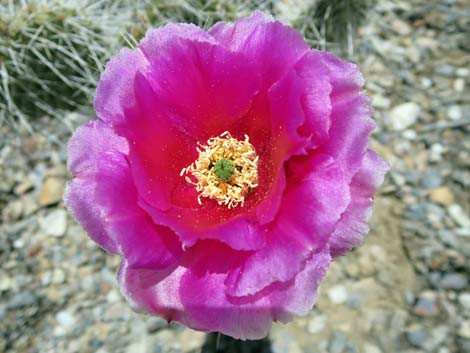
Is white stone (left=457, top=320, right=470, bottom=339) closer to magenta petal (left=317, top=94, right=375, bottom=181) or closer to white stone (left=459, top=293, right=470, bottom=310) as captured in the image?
white stone (left=459, top=293, right=470, bottom=310)

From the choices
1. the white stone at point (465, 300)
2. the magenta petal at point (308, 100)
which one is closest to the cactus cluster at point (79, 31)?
the magenta petal at point (308, 100)

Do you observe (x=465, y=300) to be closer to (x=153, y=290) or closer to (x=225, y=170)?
(x=225, y=170)

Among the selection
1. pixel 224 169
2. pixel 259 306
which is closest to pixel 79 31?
pixel 224 169

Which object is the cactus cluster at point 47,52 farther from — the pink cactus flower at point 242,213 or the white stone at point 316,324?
the white stone at point 316,324

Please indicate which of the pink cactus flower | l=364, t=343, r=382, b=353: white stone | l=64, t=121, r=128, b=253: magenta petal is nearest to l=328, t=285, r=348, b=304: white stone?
l=364, t=343, r=382, b=353: white stone

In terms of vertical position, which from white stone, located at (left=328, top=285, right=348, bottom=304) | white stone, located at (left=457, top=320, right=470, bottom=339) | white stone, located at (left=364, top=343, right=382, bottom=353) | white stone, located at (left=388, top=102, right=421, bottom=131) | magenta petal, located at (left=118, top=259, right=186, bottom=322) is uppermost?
magenta petal, located at (left=118, top=259, right=186, bottom=322)

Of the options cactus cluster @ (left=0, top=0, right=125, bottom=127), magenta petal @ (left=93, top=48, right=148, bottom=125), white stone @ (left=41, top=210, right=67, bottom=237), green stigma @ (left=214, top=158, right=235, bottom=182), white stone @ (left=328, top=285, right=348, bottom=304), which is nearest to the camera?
magenta petal @ (left=93, top=48, right=148, bottom=125)

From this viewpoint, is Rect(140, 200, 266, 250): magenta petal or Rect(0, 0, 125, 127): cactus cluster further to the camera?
Rect(0, 0, 125, 127): cactus cluster
